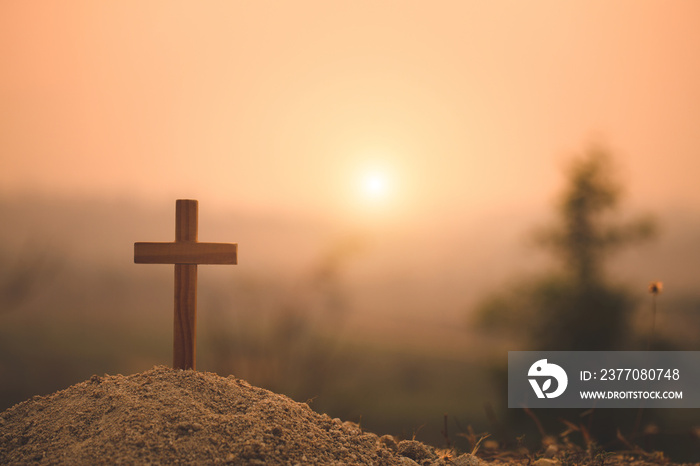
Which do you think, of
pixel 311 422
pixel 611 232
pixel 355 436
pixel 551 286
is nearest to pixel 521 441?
pixel 355 436

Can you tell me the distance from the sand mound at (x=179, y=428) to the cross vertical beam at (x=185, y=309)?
0.16m

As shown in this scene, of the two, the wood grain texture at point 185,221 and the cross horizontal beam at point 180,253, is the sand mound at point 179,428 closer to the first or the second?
the cross horizontal beam at point 180,253

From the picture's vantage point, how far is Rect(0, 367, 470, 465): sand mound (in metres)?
3.69

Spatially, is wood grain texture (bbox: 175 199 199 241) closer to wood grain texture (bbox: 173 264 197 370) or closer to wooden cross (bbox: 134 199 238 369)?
wooden cross (bbox: 134 199 238 369)

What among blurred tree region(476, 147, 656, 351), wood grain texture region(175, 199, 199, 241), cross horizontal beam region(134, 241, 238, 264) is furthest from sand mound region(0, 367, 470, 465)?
blurred tree region(476, 147, 656, 351)

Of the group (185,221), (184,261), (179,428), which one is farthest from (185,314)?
(179,428)

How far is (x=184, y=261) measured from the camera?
4.85 m

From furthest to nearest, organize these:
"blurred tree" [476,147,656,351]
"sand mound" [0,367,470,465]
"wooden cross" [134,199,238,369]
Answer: "blurred tree" [476,147,656,351] < "wooden cross" [134,199,238,369] < "sand mound" [0,367,470,465]

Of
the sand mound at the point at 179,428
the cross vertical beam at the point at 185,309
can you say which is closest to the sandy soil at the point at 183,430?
the sand mound at the point at 179,428

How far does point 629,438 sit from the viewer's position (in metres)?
5.85

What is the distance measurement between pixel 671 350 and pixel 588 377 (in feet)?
5.78

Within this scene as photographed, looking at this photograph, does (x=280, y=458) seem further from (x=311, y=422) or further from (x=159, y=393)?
(x=159, y=393)

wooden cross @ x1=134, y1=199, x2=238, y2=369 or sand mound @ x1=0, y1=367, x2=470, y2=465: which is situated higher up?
wooden cross @ x1=134, y1=199, x2=238, y2=369

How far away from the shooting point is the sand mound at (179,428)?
3.69 metres
